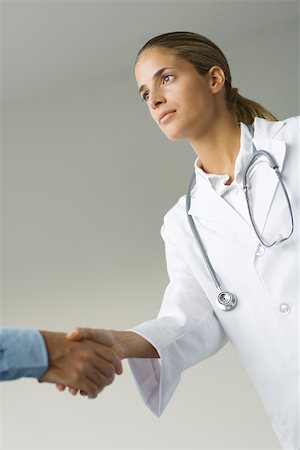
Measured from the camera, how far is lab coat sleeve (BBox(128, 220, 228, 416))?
5.22 feet

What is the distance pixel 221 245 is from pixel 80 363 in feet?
1.55

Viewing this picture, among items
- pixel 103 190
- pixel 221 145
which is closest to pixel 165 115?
pixel 221 145

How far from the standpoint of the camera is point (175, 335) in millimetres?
1642

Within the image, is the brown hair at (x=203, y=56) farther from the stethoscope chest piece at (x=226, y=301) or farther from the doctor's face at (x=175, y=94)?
the stethoscope chest piece at (x=226, y=301)

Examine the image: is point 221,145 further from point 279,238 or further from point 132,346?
point 132,346

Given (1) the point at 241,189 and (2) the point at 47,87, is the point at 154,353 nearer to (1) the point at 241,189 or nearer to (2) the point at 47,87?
(1) the point at 241,189

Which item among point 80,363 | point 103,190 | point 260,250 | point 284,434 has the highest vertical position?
point 103,190

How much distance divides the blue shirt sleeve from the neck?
691mm


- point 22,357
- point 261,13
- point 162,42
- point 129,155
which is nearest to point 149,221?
point 129,155

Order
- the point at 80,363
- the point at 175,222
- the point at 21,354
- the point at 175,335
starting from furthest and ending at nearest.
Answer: the point at 175,222 → the point at 175,335 → the point at 80,363 → the point at 21,354

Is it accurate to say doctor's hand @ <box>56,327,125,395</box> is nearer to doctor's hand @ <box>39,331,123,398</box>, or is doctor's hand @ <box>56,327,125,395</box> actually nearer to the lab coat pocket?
doctor's hand @ <box>39,331,123,398</box>

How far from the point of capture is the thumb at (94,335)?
144cm

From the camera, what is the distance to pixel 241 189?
5.63ft

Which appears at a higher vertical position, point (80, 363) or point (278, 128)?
point (278, 128)
